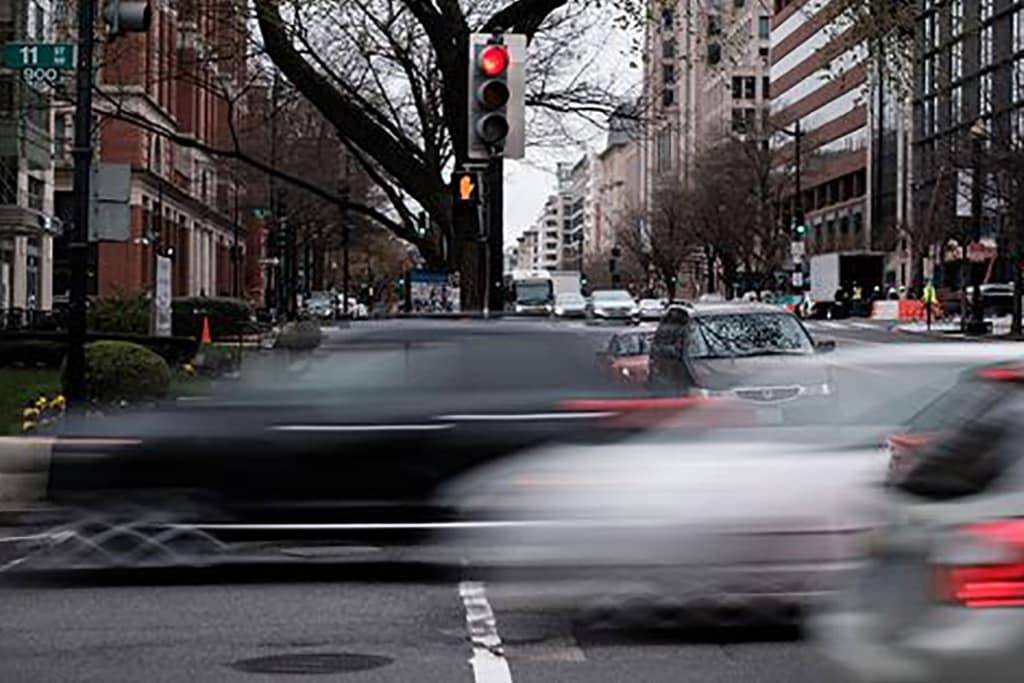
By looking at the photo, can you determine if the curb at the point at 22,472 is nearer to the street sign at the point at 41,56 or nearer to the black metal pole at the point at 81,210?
the black metal pole at the point at 81,210

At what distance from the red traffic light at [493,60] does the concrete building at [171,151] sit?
11.2 metres

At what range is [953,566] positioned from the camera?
5.23 m

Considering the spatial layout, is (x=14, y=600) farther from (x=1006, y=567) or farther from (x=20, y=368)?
(x=20, y=368)

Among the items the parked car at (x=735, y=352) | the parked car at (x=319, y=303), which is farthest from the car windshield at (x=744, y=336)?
the parked car at (x=319, y=303)

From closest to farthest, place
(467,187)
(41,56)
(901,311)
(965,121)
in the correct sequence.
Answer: (41,56)
(467,187)
(901,311)
(965,121)

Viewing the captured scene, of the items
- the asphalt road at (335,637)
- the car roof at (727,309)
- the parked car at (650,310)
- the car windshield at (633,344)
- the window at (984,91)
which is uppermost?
the window at (984,91)

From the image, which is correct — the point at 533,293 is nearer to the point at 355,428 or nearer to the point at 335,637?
the point at 355,428

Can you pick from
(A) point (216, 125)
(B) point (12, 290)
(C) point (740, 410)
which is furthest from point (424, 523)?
(A) point (216, 125)

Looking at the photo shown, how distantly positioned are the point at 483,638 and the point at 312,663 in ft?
3.33

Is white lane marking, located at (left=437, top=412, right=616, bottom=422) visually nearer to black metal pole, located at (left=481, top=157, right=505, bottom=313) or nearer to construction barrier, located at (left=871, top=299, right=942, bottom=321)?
black metal pole, located at (left=481, top=157, right=505, bottom=313)

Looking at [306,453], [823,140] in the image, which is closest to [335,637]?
[306,453]

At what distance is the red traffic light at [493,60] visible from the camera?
1583 centimetres

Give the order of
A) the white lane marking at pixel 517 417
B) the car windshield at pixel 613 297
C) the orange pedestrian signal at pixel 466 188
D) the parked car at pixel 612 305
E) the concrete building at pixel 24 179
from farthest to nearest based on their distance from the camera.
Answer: the car windshield at pixel 613 297 < the parked car at pixel 612 305 < the concrete building at pixel 24 179 < the orange pedestrian signal at pixel 466 188 < the white lane marking at pixel 517 417

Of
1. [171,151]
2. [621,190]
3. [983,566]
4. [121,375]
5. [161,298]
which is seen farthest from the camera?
[621,190]
